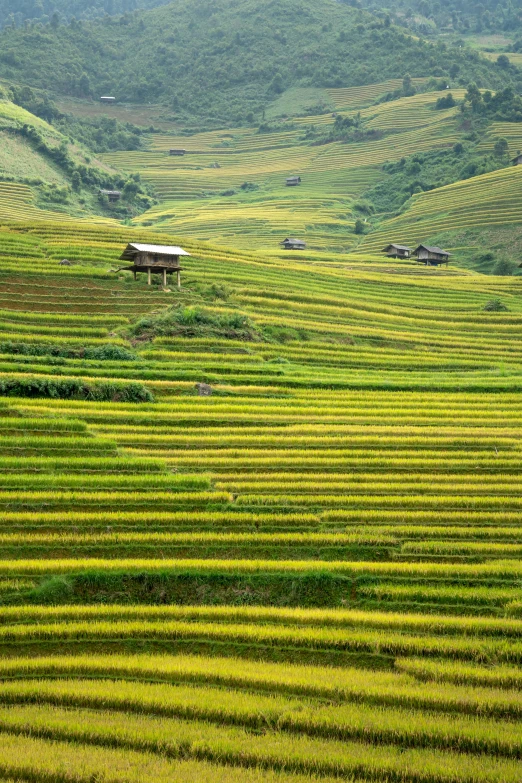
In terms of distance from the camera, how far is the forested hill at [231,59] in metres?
152

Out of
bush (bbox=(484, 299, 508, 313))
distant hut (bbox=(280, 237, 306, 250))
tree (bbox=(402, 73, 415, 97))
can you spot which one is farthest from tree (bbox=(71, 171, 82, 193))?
tree (bbox=(402, 73, 415, 97))

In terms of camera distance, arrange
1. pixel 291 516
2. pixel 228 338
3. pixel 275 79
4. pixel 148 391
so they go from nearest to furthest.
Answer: pixel 291 516 < pixel 148 391 < pixel 228 338 < pixel 275 79

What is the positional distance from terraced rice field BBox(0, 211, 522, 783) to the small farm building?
4.99m

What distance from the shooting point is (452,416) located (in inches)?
1173

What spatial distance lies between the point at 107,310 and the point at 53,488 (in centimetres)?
2016

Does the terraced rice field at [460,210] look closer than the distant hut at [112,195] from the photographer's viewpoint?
Yes

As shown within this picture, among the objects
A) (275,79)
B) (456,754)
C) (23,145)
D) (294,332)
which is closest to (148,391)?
(294,332)

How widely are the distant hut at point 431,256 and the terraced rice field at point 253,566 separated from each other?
1324 inches

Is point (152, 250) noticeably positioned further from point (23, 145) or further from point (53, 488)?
point (23, 145)

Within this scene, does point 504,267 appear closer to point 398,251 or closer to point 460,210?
point 398,251

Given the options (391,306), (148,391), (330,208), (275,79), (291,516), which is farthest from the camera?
(275,79)

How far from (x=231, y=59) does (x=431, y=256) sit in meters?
118

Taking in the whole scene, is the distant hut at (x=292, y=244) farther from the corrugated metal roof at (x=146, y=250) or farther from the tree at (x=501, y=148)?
the tree at (x=501, y=148)

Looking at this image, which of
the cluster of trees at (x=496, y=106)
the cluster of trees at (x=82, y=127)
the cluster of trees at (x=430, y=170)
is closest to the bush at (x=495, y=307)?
the cluster of trees at (x=430, y=170)
